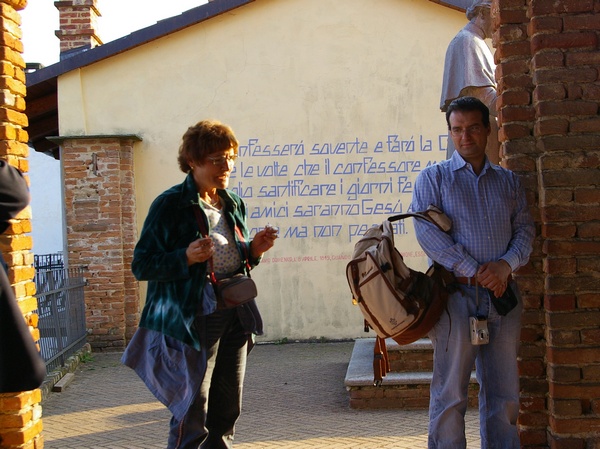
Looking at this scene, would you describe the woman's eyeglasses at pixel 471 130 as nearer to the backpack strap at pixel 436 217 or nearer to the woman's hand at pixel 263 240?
the backpack strap at pixel 436 217

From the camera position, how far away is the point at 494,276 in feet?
13.7

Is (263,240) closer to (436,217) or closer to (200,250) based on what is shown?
(200,250)

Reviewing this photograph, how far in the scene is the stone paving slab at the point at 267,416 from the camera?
655cm

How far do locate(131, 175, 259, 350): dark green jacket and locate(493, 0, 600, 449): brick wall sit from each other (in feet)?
6.16

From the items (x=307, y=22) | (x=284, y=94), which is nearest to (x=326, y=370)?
(x=284, y=94)

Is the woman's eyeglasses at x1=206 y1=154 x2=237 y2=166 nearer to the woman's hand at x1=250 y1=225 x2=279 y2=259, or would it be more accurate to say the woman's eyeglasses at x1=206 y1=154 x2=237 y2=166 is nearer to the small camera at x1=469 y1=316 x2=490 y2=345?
the woman's hand at x1=250 y1=225 x2=279 y2=259

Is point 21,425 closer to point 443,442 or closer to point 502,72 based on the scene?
point 443,442

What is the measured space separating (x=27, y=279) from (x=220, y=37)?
333 inches

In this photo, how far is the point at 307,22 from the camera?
12992mm

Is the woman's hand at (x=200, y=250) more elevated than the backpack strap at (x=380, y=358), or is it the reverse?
the woman's hand at (x=200, y=250)

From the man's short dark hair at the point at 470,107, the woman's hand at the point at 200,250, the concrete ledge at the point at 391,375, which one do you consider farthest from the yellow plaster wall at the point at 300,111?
the woman's hand at the point at 200,250

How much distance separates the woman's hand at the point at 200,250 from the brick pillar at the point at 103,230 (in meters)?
8.73

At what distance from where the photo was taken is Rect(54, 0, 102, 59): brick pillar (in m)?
16.1

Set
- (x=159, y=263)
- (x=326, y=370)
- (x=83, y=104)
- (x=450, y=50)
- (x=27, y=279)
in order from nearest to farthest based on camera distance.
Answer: (x=159, y=263)
(x=27, y=279)
(x=450, y=50)
(x=326, y=370)
(x=83, y=104)
